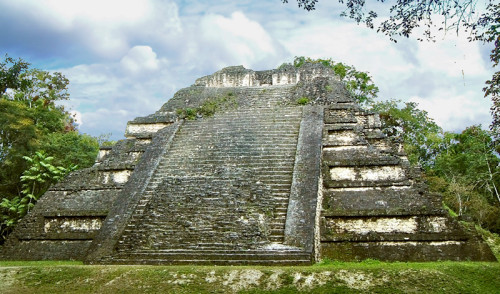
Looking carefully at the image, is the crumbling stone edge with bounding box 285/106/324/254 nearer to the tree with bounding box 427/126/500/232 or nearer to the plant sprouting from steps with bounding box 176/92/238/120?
the plant sprouting from steps with bounding box 176/92/238/120

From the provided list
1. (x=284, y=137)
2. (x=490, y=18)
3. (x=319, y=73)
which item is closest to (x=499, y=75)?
(x=490, y=18)

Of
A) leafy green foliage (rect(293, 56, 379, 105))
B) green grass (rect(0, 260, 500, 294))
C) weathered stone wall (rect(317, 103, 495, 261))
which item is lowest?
green grass (rect(0, 260, 500, 294))

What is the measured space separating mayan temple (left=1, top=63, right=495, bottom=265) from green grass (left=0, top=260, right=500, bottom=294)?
1685mm

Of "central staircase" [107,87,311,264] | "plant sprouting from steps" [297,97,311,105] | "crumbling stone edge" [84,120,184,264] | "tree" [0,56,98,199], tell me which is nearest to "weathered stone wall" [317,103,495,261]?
"central staircase" [107,87,311,264]

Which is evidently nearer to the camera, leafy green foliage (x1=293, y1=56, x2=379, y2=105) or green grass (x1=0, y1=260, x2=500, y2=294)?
green grass (x1=0, y1=260, x2=500, y2=294)

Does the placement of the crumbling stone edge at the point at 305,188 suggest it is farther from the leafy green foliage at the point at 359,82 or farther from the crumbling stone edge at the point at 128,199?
the leafy green foliage at the point at 359,82

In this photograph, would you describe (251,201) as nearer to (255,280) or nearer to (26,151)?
(255,280)

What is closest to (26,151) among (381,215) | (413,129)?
(381,215)

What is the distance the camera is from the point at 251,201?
326 inches

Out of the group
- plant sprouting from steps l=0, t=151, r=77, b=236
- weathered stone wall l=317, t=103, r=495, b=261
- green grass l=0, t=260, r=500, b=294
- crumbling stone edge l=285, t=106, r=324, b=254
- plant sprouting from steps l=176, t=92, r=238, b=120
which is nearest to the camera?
green grass l=0, t=260, r=500, b=294

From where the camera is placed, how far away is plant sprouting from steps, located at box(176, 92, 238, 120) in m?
12.9

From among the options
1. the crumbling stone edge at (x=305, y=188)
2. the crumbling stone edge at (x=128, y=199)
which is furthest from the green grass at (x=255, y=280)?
the crumbling stone edge at (x=128, y=199)

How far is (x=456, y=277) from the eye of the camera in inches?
207

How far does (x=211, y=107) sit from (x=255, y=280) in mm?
8640
